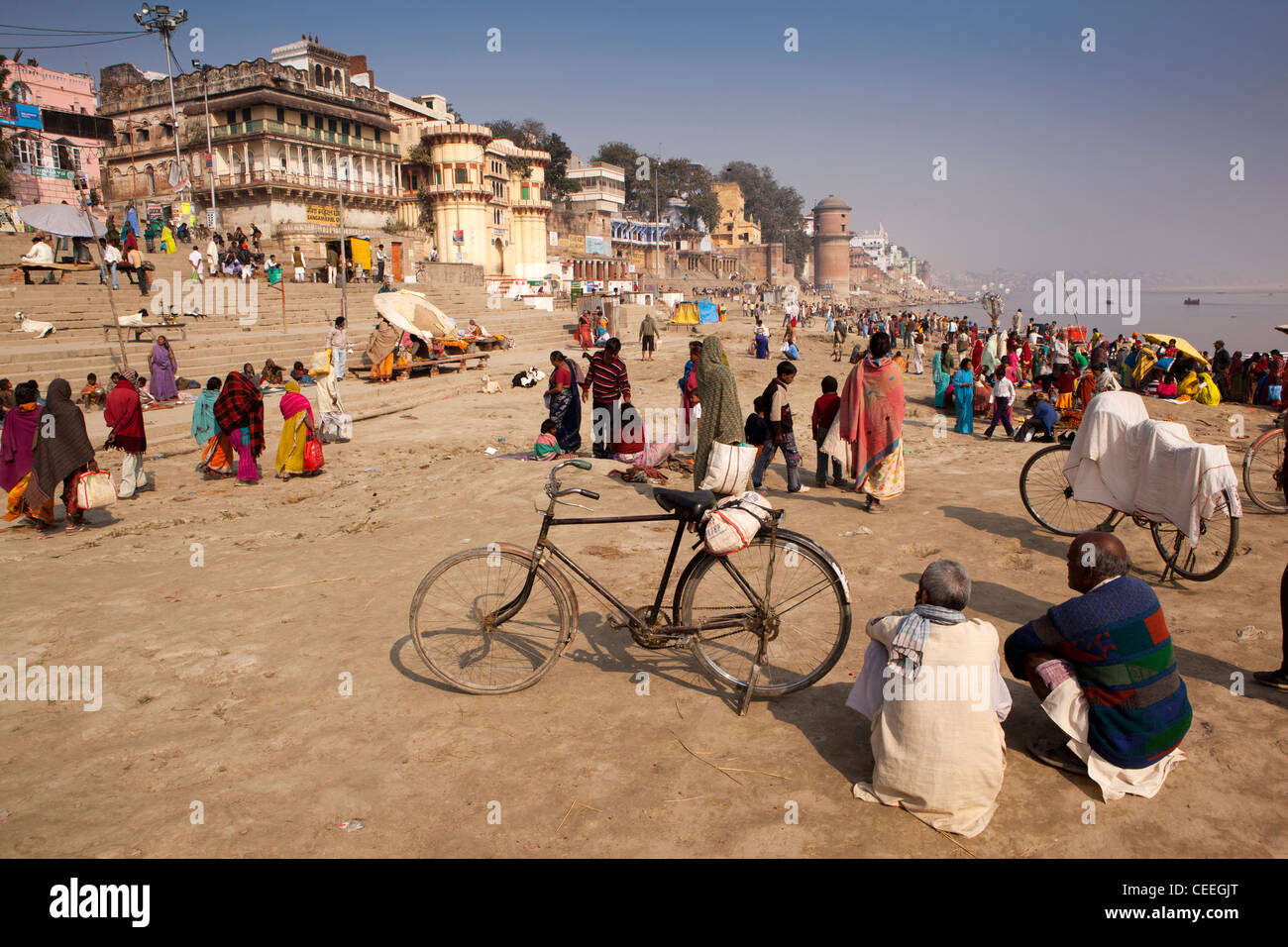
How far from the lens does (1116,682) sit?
309 centimetres

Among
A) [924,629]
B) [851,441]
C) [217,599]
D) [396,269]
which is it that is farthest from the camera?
[396,269]

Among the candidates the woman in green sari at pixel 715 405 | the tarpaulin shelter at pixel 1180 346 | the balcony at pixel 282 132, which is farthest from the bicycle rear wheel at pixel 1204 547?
the balcony at pixel 282 132

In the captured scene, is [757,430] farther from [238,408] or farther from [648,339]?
[648,339]

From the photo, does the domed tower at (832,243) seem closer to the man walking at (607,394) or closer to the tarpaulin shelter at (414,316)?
the tarpaulin shelter at (414,316)

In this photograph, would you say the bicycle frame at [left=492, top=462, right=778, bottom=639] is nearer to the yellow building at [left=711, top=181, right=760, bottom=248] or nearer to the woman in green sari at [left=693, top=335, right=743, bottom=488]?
the woman in green sari at [left=693, top=335, right=743, bottom=488]

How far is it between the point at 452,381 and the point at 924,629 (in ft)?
52.8

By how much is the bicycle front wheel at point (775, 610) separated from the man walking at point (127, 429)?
7.42 m

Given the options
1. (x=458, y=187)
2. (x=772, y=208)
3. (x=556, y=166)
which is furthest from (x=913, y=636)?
(x=772, y=208)

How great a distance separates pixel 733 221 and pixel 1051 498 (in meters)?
111

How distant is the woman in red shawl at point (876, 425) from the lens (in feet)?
24.0

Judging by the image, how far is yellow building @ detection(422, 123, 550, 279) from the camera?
149 ft

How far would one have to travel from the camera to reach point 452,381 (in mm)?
17875
